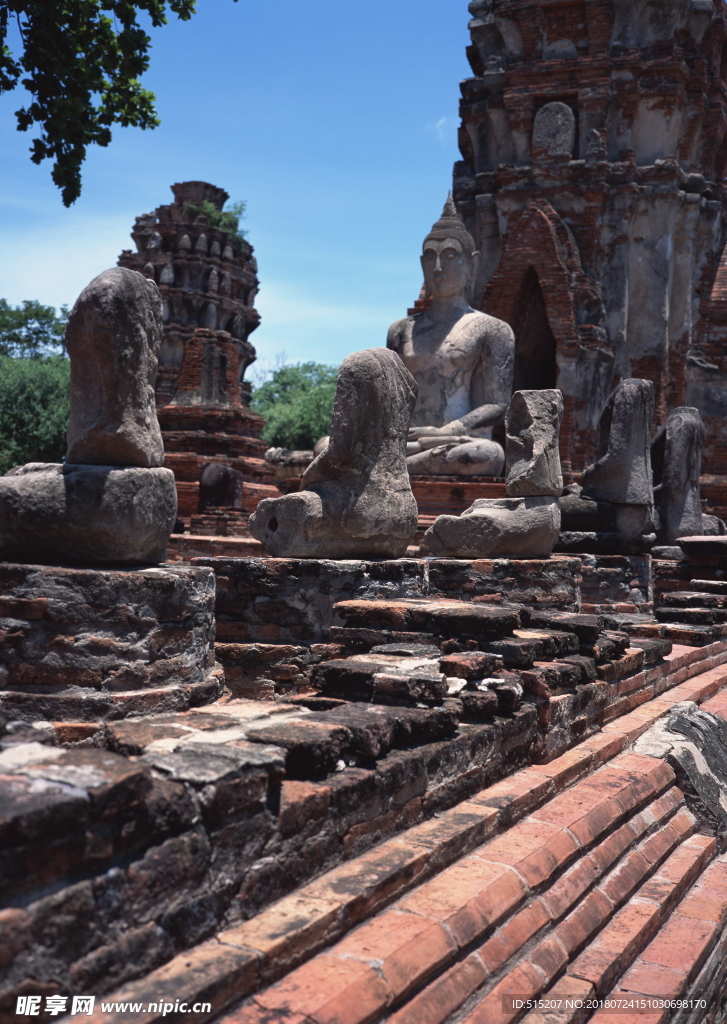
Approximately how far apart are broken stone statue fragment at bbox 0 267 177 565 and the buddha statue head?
727 cm

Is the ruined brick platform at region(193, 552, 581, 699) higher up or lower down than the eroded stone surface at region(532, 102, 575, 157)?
lower down

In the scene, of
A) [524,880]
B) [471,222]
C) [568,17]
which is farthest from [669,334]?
[524,880]

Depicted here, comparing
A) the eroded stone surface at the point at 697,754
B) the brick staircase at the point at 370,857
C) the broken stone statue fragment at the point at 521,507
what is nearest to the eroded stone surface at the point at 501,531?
the broken stone statue fragment at the point at 521,507

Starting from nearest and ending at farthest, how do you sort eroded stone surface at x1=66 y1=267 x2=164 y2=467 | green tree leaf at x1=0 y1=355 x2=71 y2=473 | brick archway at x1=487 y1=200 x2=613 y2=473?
eroded stone surface at x1=66 y1=267 x2=164 y2=467
brick archway at x1=487 y1=200 x2=613 y2=473
green tree leaf at x1=0 y1=355 x2=71 y2=473

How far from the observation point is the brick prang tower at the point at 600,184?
46.3 feet

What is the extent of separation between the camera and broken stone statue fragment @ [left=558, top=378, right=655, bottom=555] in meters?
8.03

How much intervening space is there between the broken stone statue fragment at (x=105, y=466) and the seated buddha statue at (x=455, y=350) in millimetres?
6781

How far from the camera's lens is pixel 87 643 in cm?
326

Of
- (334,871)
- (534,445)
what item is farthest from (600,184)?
(334,871)

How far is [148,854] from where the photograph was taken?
1.51 m

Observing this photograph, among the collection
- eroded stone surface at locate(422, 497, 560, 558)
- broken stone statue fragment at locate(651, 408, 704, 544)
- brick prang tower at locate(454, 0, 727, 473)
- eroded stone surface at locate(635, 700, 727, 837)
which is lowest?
eroded stone surface at locate(635, 700, 727, 837)

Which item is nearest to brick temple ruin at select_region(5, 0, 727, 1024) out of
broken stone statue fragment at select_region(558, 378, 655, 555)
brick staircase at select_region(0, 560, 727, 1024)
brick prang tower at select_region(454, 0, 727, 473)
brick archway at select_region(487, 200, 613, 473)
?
brick staircase at select_region(0, 560, 727, 1024)

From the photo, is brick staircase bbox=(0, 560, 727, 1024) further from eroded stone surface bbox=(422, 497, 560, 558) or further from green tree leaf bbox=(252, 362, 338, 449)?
green tree leaf bbox=(252, 362, 338, 449)

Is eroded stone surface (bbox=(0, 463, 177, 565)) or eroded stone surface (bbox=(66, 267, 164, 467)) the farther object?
eroded stone surface (bbox=(66, 267, 164, 467))
